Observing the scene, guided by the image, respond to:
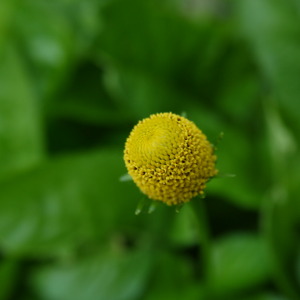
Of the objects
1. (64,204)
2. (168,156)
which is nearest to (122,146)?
(64,204)

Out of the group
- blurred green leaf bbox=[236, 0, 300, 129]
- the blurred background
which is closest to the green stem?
the blurred background

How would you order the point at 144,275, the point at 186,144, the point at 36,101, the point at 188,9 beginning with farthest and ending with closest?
the point at 188,9, the point at 36,101, the point at 144,275, the point at 186,144

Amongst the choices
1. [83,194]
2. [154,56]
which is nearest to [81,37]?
[154,56]

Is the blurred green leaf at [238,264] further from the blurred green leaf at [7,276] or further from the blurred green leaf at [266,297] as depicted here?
the blurred green leaf at [7,276]

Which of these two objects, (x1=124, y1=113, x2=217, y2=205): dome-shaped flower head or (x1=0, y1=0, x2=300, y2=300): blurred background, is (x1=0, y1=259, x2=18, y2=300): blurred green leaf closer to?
(x1=0, y1=0, x2=300, y2=300): blurred background

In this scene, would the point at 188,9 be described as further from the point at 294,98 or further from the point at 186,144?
the point at 186,144

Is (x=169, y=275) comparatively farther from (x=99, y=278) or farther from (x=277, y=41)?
(x=277, y=41)
